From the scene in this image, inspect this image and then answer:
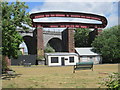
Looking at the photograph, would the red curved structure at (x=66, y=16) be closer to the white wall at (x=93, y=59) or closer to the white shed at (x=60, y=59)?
the white shed at (x=60, y=59)

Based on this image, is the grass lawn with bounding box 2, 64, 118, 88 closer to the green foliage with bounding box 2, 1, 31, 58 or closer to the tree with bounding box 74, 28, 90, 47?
the green foliage with bounding box 2, 1, 31, 58

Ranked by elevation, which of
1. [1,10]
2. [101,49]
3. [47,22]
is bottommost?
[101,49]

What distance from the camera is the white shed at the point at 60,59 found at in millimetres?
39094

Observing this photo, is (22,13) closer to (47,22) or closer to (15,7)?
(15,7)

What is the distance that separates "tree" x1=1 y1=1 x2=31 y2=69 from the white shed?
2499 cm

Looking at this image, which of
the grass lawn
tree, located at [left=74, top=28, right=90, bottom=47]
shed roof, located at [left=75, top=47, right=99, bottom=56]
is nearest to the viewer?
the grass lawn

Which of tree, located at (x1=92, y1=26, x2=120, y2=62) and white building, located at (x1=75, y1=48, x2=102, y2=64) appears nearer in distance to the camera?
tree, located at (x1=92, y1=26, x2=120, y2=62)

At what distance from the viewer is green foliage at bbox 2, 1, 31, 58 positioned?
12492mm

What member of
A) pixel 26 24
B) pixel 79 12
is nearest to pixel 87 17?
pixel 79 12

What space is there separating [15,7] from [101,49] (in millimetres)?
32581

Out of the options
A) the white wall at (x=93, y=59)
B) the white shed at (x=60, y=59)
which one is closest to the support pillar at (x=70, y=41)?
the white shed at (x=60, y=59)

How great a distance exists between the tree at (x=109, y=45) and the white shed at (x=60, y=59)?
7314mm

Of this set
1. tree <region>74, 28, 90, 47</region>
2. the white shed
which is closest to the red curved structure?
the white shed

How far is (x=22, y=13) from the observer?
13961mm
